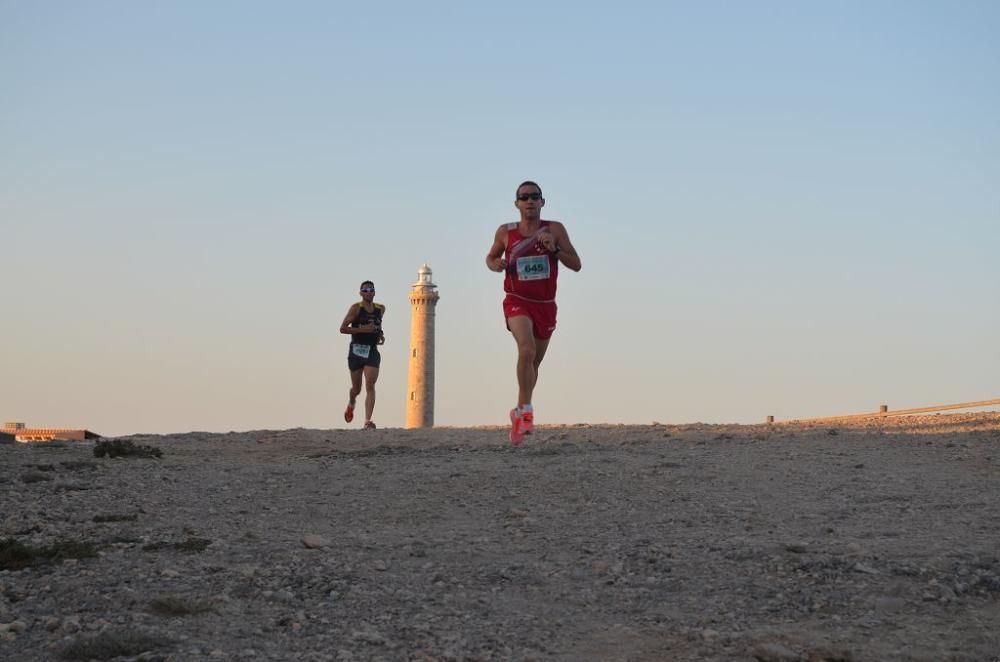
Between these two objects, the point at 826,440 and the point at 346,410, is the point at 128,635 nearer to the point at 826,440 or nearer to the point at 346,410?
the point at 826,440

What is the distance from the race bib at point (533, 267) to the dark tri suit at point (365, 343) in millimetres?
6326

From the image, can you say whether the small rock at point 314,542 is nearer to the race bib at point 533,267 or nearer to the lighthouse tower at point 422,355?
the race bib at point 533,267

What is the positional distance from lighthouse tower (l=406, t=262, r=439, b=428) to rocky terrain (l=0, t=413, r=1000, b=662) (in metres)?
58.5

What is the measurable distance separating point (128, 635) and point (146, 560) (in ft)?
3.82

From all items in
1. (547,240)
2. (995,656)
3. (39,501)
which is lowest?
(995,656)

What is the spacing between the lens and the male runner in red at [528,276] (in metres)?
10.7

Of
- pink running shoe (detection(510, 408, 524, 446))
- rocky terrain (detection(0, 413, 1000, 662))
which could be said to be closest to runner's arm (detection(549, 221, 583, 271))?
pink running shoe (detection(510, 408, 524, 446))

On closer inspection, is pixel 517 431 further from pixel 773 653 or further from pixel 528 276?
pixel 773 653

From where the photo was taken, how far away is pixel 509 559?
5.96m

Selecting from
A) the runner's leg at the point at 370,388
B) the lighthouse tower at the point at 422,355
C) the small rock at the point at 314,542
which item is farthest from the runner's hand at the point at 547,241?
the lighthouse tower at the point at 422,355

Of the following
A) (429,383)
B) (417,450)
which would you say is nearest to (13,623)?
(417,450)

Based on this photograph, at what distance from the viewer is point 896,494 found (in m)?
7.60

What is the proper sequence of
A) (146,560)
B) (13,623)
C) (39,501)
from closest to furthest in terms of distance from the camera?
(13,623) → (146,560) → (39,501)

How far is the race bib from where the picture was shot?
1066 cm
